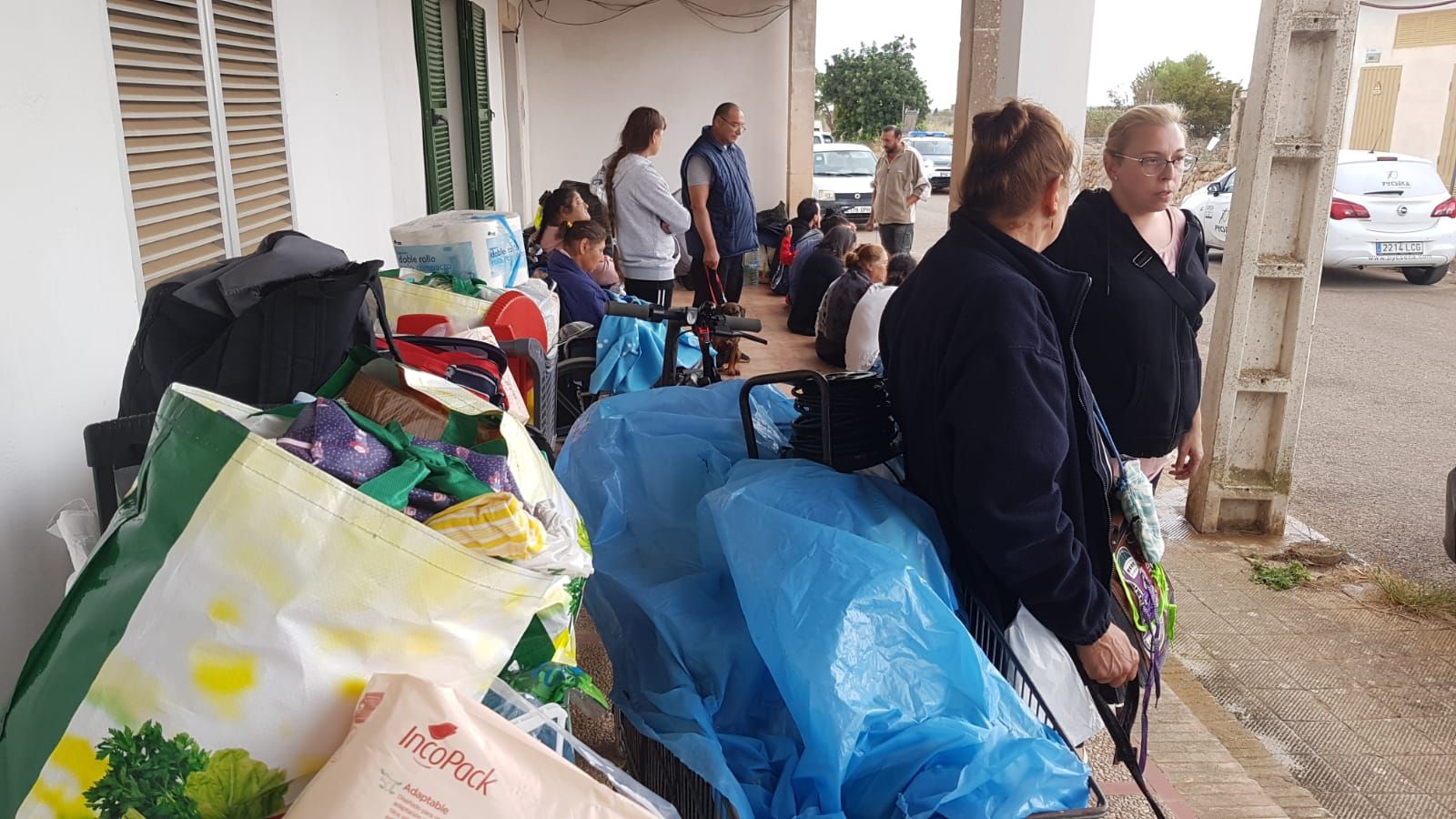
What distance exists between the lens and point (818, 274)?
808 centimetres

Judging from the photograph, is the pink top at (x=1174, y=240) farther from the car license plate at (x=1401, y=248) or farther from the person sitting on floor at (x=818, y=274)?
the car license plate at (x=1401, y=248)

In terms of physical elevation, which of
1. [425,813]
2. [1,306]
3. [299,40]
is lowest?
[425,813]

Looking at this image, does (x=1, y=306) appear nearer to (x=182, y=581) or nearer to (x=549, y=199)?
(x=182, y=581)

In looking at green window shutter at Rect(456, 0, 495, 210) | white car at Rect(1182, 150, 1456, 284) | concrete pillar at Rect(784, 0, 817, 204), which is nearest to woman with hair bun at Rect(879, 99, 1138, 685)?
green window shutter at Rect(456, 0, 495, 210)

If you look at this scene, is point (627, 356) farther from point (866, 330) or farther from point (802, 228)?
point (802, 228)

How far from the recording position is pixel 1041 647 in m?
1.85

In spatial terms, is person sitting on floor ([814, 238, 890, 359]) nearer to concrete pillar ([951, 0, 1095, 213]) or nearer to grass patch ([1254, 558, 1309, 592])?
concrete pillar ([951, 0, 1095, 213])

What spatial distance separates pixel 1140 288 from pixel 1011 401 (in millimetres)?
1260

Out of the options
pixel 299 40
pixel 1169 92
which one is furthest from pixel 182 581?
pixel 1169 92

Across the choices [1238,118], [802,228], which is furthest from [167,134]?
[1238,118]

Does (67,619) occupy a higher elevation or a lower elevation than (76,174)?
lower

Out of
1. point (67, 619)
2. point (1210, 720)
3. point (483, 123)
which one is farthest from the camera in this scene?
point (483, 123)

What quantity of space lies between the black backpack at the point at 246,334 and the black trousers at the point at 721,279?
Result: 4297 mm

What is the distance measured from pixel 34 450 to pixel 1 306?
273mm
